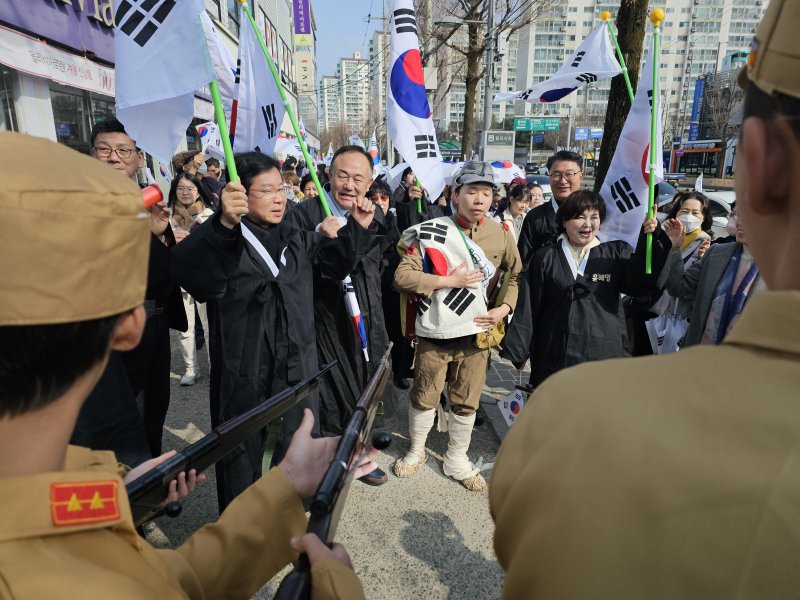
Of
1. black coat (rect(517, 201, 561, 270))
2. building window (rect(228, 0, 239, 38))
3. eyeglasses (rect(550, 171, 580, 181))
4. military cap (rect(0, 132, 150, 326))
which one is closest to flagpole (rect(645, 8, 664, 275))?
eyeglasses (rect(550, 171, 580, 181))

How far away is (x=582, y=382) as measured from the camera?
1.94 feet

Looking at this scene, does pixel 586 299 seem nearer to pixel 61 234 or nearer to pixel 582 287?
pixel 582 287

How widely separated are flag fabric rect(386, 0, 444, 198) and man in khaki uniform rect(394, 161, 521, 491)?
0.47 meters

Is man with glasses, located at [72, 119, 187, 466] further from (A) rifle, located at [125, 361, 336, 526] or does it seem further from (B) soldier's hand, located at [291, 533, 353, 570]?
(B) soldier's hand, located at [291, 533, 353, 570]

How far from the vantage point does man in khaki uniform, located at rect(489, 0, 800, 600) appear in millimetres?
476

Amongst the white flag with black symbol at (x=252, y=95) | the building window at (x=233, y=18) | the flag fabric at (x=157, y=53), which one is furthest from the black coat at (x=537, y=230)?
the building window at (x=233, y=18)

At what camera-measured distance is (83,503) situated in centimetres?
73

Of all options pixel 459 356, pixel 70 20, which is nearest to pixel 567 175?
pixel 459 356

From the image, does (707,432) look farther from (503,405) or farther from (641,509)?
(503,405)

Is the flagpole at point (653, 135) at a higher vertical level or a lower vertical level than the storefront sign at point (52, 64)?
lower

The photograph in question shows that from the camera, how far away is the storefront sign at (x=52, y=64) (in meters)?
7.11

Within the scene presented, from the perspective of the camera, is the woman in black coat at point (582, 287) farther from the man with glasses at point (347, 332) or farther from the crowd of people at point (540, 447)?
the crowd of people at point (540, 447)

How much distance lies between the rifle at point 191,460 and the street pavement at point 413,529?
1.51 m

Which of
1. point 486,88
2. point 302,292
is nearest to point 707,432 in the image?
point 302,292
